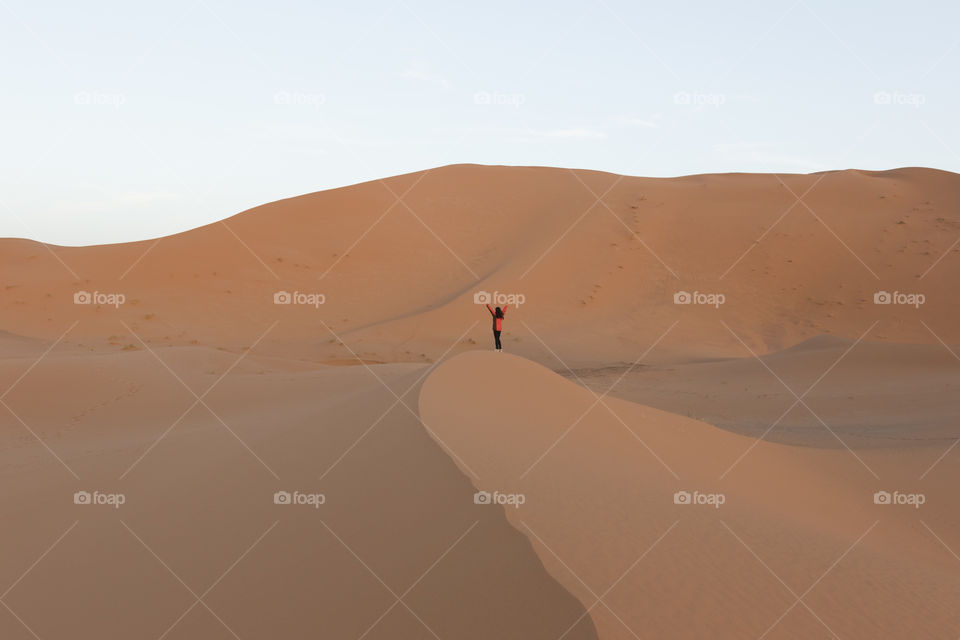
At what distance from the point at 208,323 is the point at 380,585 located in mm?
22463
